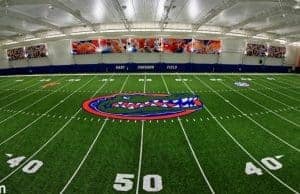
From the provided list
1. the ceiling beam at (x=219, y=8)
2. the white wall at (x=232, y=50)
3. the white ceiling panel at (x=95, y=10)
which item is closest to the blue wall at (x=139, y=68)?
the white wall at (x=232, y=50)

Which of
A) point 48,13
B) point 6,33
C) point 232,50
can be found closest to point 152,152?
point 48,13

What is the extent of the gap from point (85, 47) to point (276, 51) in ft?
94.1

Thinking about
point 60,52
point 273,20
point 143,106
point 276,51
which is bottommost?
point 143,106

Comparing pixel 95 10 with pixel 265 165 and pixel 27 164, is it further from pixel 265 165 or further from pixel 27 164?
pixel 265 165

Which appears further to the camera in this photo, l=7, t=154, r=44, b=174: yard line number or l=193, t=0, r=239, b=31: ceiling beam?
l=193, t=0, r=239, b=31: ceiling beam

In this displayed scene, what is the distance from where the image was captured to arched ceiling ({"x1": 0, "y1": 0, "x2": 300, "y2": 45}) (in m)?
20.0

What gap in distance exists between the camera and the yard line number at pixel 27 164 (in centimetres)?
736

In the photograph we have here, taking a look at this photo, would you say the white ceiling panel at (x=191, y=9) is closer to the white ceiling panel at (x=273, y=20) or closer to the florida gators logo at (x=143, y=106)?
the white ceiling panel at (x=273, y=20)

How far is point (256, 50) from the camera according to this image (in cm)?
3897

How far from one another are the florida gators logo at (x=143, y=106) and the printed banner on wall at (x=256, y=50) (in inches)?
967

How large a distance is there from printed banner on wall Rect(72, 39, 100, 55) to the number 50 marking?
100.0 feet

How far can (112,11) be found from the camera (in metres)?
23.8

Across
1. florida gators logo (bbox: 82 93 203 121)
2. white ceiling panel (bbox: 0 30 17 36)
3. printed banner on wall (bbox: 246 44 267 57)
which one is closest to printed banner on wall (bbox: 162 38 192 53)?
printed banner on wall (bbox: 246 44 267 57)

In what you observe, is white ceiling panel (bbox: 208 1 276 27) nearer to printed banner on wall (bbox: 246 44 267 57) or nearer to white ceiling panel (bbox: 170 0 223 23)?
white ceiling panel (bbox: 170 0 223 23)
